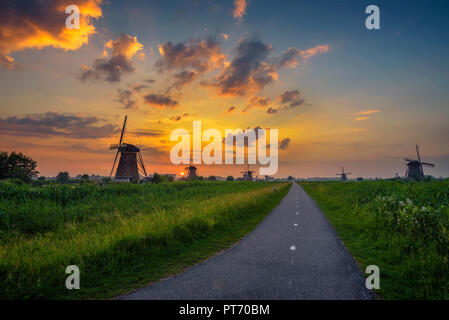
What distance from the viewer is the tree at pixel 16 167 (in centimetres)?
5109

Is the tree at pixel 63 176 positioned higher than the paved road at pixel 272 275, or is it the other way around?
the tree at pixel 63 176

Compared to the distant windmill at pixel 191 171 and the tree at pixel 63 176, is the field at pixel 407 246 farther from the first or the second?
the tree at pixel 63 176

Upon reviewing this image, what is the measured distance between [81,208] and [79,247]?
11046 millimetres

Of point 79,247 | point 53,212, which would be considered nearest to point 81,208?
point 53,212

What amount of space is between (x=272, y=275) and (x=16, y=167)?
69686mm

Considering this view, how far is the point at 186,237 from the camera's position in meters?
9.36

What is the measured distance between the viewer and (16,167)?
52.3 meters

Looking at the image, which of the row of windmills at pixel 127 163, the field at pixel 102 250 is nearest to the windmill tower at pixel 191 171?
the row of windmills at pixel 127 163

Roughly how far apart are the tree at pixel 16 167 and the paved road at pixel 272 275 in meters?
64.7

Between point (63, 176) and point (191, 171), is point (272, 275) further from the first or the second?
point (63, 176)

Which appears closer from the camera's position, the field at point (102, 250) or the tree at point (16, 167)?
the field at point (102, 250)

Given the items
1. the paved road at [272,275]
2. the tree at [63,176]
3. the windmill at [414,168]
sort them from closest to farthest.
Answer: the paved road at [272,275] → the windmill at [414,168] → the tree at [63,176]


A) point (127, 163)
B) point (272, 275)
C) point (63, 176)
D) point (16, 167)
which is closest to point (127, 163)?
point (127, 163)

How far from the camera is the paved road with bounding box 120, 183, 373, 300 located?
Answer: 4875 millimetres
